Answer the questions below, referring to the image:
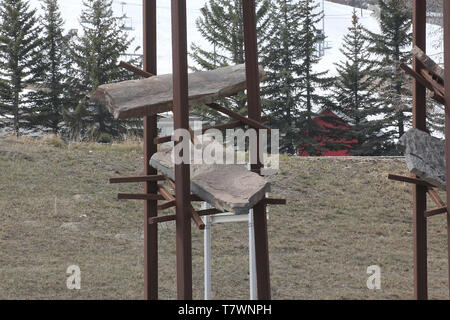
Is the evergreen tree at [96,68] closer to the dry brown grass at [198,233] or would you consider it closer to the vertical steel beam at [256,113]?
the dry brown grass at [198,233]

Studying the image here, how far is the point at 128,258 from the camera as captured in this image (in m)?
6.68

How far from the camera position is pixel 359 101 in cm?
1573

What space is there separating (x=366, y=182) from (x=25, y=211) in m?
4.71

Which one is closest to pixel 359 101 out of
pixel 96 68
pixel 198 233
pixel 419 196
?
pixel 96 68

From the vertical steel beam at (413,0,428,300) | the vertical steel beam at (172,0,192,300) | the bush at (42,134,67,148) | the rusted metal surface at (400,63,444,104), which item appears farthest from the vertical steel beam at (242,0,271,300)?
A: the bush at (42,134,67,148)

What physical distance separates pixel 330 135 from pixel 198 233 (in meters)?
8.67

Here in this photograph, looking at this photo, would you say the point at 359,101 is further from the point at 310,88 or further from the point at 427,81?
the point at 427,81

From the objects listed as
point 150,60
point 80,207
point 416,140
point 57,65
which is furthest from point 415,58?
point 57,65

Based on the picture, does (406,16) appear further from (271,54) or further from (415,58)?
(415,58)

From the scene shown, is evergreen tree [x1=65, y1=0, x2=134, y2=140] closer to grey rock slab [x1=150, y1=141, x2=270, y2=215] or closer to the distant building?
the distant building

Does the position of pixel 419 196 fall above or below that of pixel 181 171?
below

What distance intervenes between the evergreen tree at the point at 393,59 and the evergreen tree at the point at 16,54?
8.22 metres

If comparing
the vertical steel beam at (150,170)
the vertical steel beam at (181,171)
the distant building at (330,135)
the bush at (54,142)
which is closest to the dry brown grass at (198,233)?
the bush at (54,142)

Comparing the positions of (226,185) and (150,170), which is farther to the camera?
(150,170)
